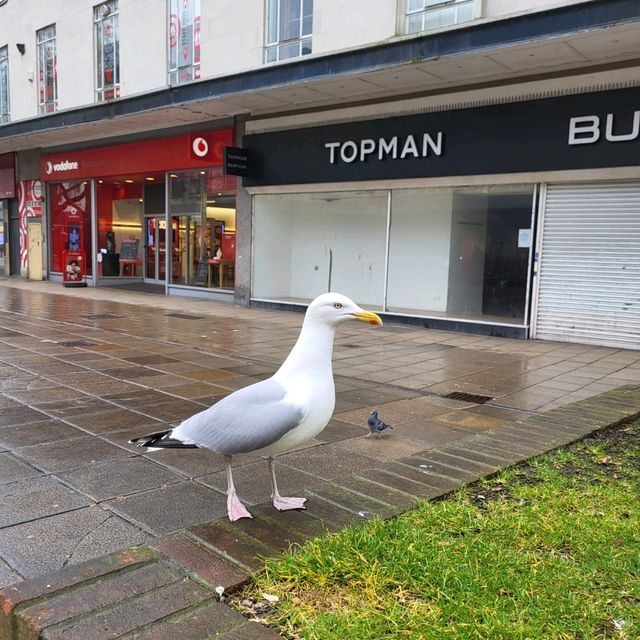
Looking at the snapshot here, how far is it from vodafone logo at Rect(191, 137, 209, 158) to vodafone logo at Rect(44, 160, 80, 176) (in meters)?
6.41

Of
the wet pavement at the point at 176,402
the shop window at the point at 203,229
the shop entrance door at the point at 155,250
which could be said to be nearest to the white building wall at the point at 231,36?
the shop window at the point at 203,229

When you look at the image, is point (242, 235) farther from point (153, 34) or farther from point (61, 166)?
point (61, 166)

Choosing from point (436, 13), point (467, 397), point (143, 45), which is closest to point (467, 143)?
point (436, 13)

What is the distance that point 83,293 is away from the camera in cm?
1689

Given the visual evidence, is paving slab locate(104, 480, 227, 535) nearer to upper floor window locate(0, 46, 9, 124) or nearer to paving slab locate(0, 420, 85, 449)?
paving slab locate(0, 420, 85, 449)

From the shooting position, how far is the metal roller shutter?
9508mm

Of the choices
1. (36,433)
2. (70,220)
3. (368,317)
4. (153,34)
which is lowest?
(36,433)

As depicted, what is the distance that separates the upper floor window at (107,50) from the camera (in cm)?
1653

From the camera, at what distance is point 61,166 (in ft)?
63.7

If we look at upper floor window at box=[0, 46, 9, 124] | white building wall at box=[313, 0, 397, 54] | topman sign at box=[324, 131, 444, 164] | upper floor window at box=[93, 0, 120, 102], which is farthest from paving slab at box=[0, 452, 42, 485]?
upper floor window at box=[0, 46, 9, 124]

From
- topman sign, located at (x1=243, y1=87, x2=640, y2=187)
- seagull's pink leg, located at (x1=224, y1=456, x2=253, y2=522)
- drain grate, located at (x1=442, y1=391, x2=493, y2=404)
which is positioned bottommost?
drain grate, located at (x1=442, y1=391, x2=493, y2=404)

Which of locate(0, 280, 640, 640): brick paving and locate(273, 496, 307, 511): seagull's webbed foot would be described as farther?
locate(273, 496, 307, 511): seagull's webbed foot

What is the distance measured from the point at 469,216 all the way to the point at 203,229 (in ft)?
24.8

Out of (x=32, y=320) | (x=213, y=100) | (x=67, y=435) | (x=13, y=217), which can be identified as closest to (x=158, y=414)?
(x=67, y=435)
